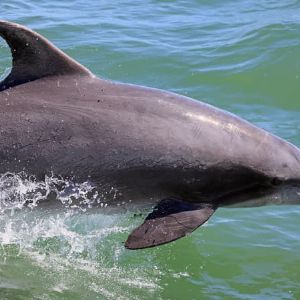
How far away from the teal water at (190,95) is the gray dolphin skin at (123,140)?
0.45 metres

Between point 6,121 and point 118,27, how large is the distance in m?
9.90

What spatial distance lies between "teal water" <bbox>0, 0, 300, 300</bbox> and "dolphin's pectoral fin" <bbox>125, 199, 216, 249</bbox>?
2.04 feet

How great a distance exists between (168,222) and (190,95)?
5905 mm

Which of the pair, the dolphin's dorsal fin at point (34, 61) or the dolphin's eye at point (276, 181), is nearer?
the dolphin's dorsal fin at point (34, 61)

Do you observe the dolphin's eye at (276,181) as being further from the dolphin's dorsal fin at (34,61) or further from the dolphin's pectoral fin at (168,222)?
the dolphin's dorsal fin at (34,61)

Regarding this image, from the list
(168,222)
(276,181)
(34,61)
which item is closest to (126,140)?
(168,222)

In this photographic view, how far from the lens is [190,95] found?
12.4 meters

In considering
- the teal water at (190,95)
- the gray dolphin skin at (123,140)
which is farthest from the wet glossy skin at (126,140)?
the teal water at (190,95)

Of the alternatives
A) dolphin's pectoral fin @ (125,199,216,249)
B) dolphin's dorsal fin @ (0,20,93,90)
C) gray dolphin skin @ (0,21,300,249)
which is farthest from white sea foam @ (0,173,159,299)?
dolphin's dorsal fin @ (0,20,93,90)

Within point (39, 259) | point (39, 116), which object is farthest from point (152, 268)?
point (39, 116)

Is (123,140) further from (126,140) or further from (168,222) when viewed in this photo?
(168,222)

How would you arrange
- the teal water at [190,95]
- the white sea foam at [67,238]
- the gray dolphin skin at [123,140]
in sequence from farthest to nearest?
1. the teal water at [190,95]
2. the white sea foam at [67,238]
3. the gray dolphin skin at [123,140]

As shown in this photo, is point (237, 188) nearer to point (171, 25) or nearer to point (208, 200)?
point (208, 200)

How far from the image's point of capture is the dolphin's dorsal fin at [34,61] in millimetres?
6828
